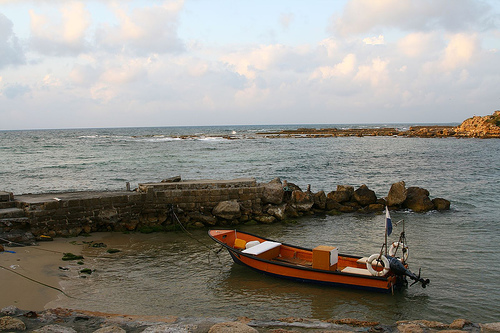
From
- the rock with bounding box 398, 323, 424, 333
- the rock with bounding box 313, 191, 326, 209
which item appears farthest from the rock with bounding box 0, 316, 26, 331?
the rock with bounding box 313, 191, 326, 209

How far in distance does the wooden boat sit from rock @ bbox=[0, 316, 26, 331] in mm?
5844

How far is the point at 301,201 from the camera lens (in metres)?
19.0

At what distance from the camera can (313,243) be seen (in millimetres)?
14992

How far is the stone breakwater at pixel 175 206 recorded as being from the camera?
1436 cm

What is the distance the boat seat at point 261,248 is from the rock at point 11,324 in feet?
19.8

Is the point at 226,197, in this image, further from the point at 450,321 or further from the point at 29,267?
the point at 450,321

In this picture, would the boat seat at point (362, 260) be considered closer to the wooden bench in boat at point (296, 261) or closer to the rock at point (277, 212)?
the wooden bench in boat at point (296, 261)

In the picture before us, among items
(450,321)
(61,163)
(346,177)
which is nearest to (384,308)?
(450,321)

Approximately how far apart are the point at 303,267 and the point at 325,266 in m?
0.59

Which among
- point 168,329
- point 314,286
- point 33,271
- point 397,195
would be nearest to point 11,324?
point 168,329

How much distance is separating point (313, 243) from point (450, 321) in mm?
6436

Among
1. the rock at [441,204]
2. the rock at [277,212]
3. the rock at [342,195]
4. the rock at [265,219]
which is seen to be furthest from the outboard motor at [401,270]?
the rock at [441,204]

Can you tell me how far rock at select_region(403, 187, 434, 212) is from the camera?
19797 millimetres

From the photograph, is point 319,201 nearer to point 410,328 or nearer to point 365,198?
point 365,198
